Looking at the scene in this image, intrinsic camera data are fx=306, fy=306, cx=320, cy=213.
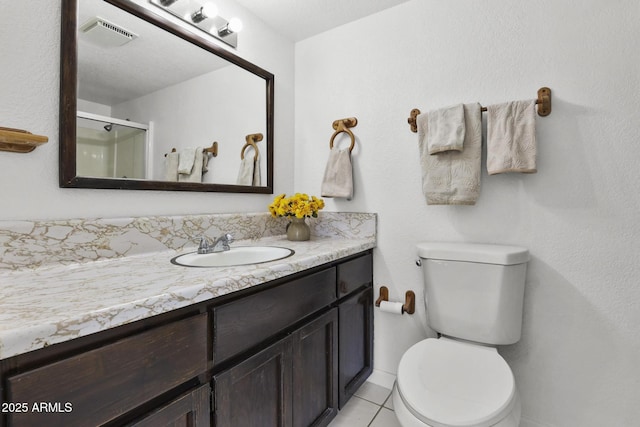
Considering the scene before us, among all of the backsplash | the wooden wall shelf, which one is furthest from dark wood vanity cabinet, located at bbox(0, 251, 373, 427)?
the wooden wall shelf

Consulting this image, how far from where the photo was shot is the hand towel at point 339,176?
176 centimetres

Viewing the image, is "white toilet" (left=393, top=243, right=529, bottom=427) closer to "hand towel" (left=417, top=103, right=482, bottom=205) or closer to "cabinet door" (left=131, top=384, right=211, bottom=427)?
"hand towel" (left=417, top=103, right=482, bottom=205)

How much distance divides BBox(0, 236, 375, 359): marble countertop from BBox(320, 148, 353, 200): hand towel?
0.65m

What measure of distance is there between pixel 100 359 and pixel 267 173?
135 cm

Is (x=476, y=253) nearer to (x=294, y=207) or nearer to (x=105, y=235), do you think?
(x=294, y=207)

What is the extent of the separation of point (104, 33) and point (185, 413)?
1.30 m

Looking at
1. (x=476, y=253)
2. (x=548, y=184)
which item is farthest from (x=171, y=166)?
(x=548, y=184)

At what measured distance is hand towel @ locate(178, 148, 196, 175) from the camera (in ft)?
4.59

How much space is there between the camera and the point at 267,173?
1845 mm

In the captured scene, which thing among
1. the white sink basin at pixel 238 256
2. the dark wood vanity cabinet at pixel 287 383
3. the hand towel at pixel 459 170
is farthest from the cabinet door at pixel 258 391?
the hand towel at pixel 459 170

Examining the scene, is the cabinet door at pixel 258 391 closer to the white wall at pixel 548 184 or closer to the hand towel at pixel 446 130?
the white wall at pixel 548 184

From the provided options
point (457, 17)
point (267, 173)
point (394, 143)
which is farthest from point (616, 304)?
point (267, 173)

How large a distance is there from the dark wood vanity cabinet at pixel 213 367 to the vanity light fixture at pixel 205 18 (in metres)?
1.27

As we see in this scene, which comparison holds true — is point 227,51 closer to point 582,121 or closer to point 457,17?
point 457,17
